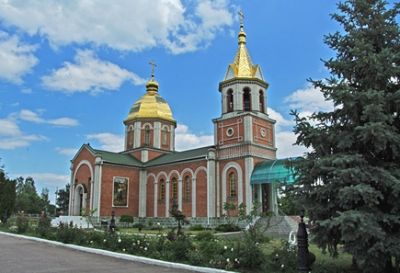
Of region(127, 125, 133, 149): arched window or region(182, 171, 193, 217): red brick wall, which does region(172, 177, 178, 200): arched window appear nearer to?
region(182, 171, 193, 217): red brick wall

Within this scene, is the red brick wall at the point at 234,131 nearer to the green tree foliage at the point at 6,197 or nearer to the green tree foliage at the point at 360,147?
the green tree foliage at the point at 6,197

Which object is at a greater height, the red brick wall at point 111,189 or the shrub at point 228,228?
the red brick wall at point 111,189

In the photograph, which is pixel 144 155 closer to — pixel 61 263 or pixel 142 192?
pixel 142 192

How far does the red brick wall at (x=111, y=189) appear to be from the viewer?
110 ft

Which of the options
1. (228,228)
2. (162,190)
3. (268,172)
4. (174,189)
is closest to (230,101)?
(268,172)

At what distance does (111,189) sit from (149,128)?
326 inches

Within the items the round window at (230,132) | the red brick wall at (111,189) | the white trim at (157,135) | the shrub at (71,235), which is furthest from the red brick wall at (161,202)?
the shrub at (71,235)

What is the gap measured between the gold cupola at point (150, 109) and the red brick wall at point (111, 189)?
647cm

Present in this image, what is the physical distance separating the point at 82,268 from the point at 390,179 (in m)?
6.62

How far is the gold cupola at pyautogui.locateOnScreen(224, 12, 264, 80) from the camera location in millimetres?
30391

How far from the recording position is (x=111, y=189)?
34.1 m

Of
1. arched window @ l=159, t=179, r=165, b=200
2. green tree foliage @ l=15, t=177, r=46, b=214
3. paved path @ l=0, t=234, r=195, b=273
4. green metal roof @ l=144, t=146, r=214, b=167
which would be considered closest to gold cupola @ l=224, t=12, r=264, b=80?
green metal roof @ l=144, t=146, r=214, b=167

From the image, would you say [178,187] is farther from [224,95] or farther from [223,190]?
[224,95]

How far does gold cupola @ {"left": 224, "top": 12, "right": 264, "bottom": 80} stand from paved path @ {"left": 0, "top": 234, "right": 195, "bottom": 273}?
2092 cm
